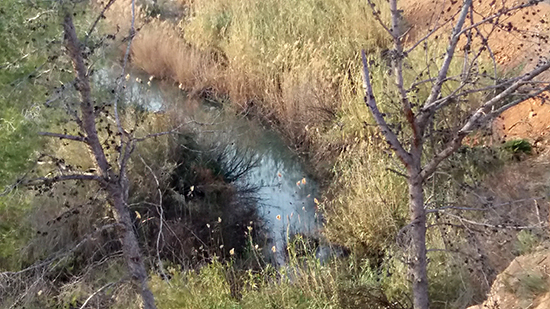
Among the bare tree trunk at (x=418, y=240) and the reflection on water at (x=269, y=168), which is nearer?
the bare tree trunk at (x=418, y=240)

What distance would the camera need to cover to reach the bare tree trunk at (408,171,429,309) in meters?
2.21

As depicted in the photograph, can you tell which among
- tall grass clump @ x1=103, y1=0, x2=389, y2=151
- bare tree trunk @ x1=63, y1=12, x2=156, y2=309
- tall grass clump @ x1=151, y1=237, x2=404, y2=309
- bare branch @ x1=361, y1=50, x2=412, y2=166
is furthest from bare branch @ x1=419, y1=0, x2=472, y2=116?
tall grass clump @ x1=103, y1=0, x2=389, y2=151

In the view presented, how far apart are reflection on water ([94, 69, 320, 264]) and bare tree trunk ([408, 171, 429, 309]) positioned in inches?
110

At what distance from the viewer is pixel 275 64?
7.83m

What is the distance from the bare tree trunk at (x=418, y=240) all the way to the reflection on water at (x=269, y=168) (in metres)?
2.78

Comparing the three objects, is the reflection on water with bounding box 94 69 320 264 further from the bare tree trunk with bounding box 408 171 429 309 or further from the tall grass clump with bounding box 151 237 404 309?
the bare tree trunk with bounding box 408 171 429 309

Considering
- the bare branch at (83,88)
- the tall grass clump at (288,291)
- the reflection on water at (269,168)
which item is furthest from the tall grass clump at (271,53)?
the bare branch at (83,88)

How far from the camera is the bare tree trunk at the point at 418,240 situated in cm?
221

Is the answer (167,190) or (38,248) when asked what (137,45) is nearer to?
(167,190)

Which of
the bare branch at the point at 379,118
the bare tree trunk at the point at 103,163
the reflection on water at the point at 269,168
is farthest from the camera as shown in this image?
the reflection on water at the point at 269,168

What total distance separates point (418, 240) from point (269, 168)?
4815mm

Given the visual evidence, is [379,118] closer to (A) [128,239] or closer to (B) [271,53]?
(A) [128,239]

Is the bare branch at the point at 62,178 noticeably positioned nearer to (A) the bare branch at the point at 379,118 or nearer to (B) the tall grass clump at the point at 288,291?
(A) the bare branch at the point at 379,118

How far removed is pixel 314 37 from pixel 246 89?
1.41m
